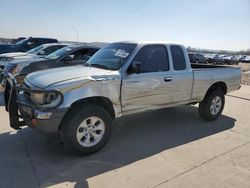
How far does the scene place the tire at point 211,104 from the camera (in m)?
6.25

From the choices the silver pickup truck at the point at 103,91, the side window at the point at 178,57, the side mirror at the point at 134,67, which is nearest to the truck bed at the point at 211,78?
the silver pickup truck at the point at 103,91

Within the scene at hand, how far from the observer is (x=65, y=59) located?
28.1 feet

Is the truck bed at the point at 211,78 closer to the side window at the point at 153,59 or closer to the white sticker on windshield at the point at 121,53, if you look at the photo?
the side window at the point at 153,59

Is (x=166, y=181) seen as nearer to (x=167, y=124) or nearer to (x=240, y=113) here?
(x=167, y=124)

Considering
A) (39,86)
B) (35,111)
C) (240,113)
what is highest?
(39,86)

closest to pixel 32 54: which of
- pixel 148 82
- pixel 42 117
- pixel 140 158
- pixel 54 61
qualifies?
pixel 54 61

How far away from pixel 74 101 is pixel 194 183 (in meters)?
2.01

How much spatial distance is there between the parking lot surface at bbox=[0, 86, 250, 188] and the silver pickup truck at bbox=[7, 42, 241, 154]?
0.41 meters

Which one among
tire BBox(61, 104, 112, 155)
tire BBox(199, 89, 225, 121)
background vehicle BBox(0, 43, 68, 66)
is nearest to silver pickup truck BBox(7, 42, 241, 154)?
tire BBox(61, 104, 112, 155)

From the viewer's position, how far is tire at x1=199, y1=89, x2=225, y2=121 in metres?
6.25

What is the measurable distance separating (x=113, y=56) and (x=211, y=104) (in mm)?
2749

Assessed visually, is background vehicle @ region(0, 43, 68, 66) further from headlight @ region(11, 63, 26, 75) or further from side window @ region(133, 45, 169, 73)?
side window @ region(133, 45, 169, 73)

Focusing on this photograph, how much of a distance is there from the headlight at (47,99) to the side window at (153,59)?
63.2 inches

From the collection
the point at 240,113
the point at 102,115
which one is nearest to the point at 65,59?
the point at 102,115
